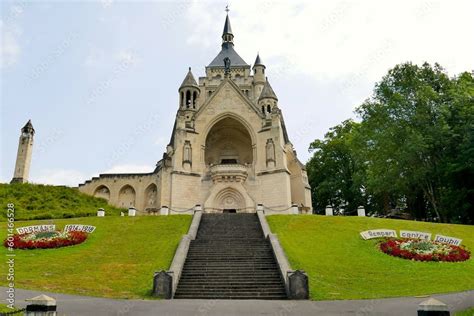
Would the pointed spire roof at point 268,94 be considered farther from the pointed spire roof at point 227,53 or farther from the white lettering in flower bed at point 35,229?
the white lettering in flower bed at point 35,229

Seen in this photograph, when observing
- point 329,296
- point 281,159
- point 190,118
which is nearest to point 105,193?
point 190,118

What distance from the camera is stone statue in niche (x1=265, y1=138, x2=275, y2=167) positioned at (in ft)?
129

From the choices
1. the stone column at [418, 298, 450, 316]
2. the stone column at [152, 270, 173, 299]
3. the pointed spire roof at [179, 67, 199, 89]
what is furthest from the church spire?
the stone column at [418, 298, 450, 316]

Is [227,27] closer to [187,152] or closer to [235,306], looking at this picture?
[187,152]

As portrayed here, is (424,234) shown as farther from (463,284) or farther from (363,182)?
(363,182)

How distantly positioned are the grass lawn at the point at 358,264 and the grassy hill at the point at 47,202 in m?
18.2

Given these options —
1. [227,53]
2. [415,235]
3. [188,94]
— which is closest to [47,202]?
[188,94]

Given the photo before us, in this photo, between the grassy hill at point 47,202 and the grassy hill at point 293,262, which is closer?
the grassy hill at point 293,262

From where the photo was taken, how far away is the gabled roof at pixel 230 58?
6525 cm

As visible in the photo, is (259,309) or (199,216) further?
(199,216)

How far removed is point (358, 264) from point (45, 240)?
17021mm

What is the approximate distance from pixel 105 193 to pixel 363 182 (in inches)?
1194

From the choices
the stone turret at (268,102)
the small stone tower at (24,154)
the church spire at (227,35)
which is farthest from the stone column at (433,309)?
the church spire at (227,35)

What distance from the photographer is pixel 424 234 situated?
914 inches
